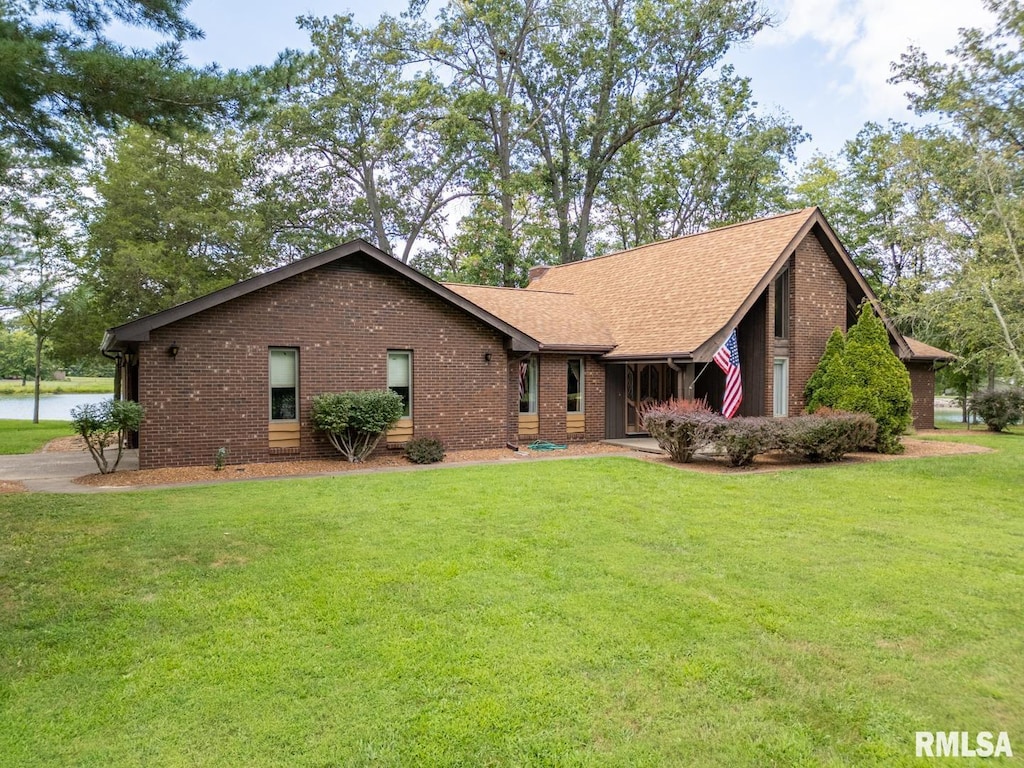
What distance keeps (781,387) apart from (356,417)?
35.5 feet

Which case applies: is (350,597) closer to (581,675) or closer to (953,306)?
(581,675)

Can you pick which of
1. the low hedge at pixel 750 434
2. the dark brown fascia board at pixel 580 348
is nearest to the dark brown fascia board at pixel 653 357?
the dark brown fascia board at pixel 580 348

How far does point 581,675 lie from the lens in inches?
148

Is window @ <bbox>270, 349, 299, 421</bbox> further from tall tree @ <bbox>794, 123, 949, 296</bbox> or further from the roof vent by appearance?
tall tree @ <bbox>794, 123, 949, 296</bbox>

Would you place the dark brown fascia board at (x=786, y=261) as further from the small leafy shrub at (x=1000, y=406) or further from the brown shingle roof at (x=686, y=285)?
the small leafy shrub at (x=1000, y=406)

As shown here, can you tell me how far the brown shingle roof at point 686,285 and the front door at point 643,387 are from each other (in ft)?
4.21

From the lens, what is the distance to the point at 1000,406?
21031mm

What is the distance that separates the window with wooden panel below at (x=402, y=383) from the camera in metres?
13.7

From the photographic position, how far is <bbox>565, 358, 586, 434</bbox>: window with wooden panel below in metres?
16.6

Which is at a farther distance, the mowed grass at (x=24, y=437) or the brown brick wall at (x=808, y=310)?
the brown brick wall at (x=808, y=310)

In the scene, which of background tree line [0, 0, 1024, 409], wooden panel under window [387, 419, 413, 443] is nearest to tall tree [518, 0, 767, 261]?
background tree line [0, 0, 1024, 409]

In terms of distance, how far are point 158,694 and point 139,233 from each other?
25.8 metres

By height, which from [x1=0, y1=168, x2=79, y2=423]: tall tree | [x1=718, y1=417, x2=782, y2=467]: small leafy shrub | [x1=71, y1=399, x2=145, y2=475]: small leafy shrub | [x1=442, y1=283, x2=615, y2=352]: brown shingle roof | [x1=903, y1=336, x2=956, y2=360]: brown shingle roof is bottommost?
[x1=718, y1=417, x2=782, y2=467]: small leafy shrub

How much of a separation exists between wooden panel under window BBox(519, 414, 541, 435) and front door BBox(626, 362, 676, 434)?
2789mm
